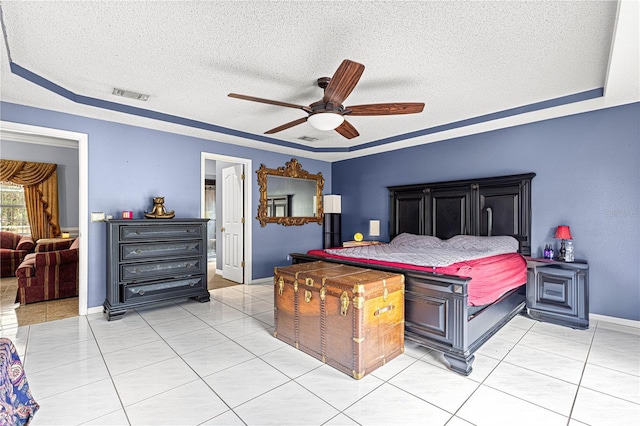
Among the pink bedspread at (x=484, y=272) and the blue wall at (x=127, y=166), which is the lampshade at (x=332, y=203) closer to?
the blue wall at (x=127, y=166)

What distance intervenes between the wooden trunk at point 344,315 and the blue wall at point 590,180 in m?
2.61

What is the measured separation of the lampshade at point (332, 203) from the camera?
6.26 metres

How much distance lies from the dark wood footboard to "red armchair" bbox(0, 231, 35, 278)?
23.0 feet

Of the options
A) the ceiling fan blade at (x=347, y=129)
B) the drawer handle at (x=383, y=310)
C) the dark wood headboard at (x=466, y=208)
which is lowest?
the drawer handle at (x=383, y=310)

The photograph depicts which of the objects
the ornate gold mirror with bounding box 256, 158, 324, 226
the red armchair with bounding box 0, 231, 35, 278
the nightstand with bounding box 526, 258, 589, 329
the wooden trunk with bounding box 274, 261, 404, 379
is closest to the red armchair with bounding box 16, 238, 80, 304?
the red armchair with bounding box 0, 231, 35, 278

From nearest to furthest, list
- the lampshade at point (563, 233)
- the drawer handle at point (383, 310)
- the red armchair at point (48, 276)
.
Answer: the drawer handle at point (383, 310) < the lampshade at point (563, 233) < the red armchair at point (48, 276)

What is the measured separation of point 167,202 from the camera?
4449 mm

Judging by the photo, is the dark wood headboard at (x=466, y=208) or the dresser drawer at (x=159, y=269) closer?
the dresser drawer at (x=159, y=269)

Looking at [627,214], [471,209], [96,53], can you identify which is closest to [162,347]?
[96,53]

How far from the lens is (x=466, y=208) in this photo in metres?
4.51

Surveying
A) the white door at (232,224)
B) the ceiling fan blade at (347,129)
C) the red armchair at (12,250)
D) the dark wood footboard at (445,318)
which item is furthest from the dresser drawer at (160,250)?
the red armchair at (12,250)

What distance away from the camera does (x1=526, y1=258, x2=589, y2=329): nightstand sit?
3.28m

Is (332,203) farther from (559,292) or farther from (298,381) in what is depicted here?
(298,381)

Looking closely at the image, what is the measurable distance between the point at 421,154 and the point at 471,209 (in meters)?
1.30
